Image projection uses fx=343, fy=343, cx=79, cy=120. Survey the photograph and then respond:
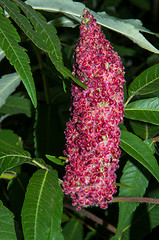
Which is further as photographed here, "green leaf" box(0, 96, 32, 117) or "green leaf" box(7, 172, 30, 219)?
"green leaf" box(0, 96, 32, 117)

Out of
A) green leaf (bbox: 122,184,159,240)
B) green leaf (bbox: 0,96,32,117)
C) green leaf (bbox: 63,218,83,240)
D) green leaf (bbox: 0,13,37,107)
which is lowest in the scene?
green leaf (bbox: 63,218,83,240)

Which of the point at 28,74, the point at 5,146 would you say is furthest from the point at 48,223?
the point at 28,74

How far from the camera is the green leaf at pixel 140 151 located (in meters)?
1.52

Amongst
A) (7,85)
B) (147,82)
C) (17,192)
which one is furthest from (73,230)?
(147,82)

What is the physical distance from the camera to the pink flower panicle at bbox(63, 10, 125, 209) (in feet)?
4.91

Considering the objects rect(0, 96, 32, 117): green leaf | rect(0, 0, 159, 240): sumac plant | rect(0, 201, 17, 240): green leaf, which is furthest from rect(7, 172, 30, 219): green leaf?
rect(0, 96, 32, 117): green leaf

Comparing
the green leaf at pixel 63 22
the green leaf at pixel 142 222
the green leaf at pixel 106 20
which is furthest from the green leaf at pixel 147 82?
the green leaf at pixel 142 222

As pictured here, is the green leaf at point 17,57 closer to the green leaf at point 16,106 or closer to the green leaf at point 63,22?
the green leaf at point 63,22

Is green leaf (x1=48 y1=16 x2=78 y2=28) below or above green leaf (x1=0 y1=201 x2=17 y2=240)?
below

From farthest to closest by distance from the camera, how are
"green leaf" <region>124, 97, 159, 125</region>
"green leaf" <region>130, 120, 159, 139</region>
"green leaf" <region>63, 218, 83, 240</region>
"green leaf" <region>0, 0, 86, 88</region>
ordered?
1. "green leaf" <region>63, 218, 83, 240</region>
2. "green leaf" <region>130, 120, 159, 139</region>
3. "green leaf" <region>124, 97, 159, 125</region>
4. "green leaf" <region>0, 0, 86, 88</region>

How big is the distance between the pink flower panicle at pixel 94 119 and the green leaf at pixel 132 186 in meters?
0.14

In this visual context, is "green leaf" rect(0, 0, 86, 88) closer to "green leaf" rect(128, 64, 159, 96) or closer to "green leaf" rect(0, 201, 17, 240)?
"green leaf" rect(128, 64, 159, 96)

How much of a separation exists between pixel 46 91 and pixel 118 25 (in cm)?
78

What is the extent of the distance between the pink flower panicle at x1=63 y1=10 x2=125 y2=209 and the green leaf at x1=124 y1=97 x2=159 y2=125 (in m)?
0.13
